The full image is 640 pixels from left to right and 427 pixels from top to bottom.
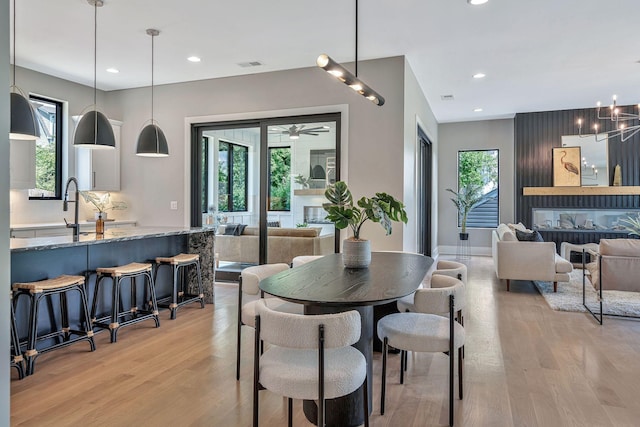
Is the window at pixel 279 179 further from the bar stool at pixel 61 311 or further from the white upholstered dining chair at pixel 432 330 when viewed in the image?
the white upholstered dining chair at pixel 432 330

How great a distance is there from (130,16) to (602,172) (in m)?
8.46

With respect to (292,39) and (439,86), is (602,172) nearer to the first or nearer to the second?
(439,86)


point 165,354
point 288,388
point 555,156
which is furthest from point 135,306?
point 555,156

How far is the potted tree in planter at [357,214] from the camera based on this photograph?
267 cm

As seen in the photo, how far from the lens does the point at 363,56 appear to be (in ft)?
16.3

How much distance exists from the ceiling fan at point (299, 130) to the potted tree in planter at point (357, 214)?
2.74 meters

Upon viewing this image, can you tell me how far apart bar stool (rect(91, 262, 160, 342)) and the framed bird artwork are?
777 cm

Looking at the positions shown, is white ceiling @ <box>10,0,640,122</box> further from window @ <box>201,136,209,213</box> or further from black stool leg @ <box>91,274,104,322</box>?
black stool leg @ <box>91,274,104,322</box>

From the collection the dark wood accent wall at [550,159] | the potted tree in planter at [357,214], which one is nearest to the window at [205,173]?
the potted tree in planter at [357,214]

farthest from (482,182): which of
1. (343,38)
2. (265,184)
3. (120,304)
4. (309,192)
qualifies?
(120,304)

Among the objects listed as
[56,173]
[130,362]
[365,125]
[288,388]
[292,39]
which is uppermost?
[292,39]

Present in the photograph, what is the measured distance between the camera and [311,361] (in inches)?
75.7

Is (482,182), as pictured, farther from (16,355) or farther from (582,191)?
(16,355)

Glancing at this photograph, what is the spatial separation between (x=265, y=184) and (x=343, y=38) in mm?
2254
